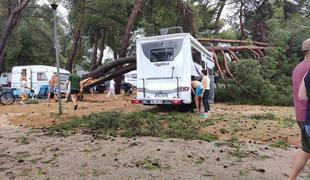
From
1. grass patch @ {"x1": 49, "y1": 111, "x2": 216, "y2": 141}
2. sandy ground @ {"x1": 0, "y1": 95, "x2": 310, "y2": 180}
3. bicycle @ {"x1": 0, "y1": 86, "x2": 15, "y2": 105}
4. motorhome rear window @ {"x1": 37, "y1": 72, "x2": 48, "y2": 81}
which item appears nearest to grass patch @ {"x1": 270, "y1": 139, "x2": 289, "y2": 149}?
sandy ground @ {"x1": 0, "y1": 95, "x2": 310, "y2": 180}

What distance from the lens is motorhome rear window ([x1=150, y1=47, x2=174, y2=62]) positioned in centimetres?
1352

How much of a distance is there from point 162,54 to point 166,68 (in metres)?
0.55

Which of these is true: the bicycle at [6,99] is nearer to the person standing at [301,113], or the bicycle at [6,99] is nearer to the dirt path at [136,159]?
the dirt path at [136,159]

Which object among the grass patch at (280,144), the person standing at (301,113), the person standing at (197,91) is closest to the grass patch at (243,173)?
the person standing at (301,113)

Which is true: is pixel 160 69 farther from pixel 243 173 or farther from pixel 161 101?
pixel 243 173

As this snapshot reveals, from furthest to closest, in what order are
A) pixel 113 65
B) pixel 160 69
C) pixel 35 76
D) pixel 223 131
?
pixel 35 76 < pixel 113 65 < pixel 160 69 < pixel 223 131

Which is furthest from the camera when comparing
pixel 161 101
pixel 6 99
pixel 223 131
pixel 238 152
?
pixel 6 99

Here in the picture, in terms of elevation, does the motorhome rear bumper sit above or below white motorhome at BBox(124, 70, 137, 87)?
below

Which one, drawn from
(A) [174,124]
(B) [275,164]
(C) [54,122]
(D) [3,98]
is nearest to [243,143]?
(B) [275,164]

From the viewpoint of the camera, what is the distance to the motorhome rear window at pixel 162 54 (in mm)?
13523

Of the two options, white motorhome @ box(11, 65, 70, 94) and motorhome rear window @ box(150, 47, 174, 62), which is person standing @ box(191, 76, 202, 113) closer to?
motorhome rear window @ box(150, 47, 174, 62)

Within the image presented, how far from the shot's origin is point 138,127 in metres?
9.56

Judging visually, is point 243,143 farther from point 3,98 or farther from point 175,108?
point 3,98

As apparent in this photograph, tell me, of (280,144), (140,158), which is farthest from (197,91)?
(140,158)
